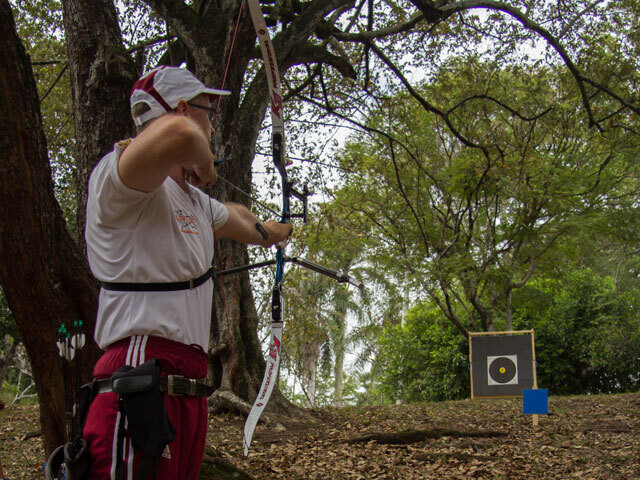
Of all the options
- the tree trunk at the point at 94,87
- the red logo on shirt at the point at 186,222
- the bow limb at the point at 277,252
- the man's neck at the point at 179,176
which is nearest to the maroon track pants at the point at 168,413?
the red logo on shirt at the point at 186,222

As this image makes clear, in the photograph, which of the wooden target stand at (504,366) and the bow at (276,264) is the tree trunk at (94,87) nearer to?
the bow at (276,264)

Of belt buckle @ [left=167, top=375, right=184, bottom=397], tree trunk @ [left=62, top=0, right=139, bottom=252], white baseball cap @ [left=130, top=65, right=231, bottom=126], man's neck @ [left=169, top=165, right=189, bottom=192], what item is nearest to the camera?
belt buckle @ [left=167, top=375, right=184, bottom=397]

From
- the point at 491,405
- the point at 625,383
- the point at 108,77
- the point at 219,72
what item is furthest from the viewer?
the point at 625,383

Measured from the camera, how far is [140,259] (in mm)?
1706

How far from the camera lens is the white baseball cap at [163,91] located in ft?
5.89

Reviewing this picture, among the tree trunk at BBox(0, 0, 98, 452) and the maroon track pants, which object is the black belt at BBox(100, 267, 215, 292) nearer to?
the maroon track pants

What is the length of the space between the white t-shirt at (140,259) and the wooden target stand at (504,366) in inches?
308

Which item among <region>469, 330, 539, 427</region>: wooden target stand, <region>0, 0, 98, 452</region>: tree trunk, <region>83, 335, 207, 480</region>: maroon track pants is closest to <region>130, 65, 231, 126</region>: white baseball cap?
<region>83, 335, 207, 480</region>: maroon track pants

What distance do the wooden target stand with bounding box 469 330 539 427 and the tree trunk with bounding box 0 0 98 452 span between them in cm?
694

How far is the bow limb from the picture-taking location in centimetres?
318

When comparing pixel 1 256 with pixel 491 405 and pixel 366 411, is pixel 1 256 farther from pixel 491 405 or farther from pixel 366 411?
pixel 491 405

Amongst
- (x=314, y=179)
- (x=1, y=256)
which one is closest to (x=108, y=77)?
(x=1, y=256)

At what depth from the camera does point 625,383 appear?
575 inches

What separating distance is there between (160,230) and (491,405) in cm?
880
